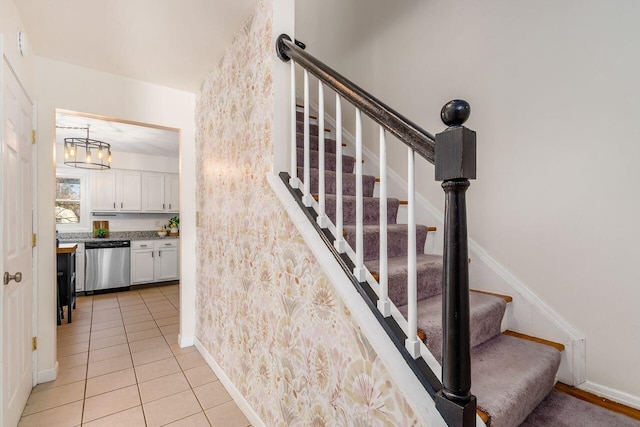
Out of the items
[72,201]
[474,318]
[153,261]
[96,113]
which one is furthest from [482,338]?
[72,201]

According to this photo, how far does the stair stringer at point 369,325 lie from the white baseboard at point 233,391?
1192 millimetres

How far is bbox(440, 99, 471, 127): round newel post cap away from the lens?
0.78 m

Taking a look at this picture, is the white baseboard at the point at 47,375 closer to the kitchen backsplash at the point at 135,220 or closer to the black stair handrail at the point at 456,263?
the black stair handrail at the point at 456,263

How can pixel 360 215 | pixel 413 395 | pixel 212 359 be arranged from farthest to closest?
pixel 212 359 → pixel 360 215 → pixel 413 395

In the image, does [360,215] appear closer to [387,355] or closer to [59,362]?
[387,355]

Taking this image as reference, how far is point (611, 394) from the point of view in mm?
1438

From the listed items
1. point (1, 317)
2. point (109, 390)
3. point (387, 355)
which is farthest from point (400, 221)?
point (109, 390)

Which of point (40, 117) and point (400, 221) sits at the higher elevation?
point (40, 117)

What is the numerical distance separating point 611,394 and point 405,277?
1107 mm

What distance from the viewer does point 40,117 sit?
7.78ft

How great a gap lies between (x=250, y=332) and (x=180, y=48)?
7.00ft

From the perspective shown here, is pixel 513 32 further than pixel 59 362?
No

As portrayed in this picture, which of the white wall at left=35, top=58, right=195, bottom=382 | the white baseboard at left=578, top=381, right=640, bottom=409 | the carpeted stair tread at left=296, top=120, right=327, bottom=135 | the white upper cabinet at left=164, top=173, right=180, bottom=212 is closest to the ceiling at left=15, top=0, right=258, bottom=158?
the white wall at left=35, top=58, right=195, bottom=382

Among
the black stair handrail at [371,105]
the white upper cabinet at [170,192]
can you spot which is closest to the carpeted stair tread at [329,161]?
the black stair handrail at [371,105]
